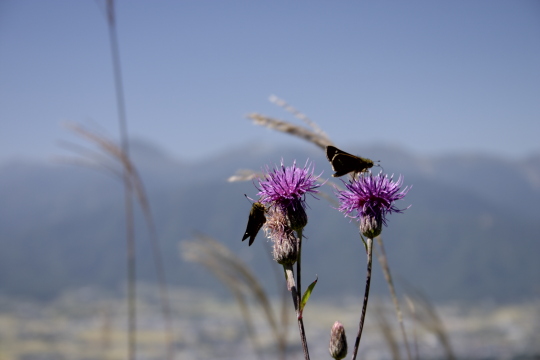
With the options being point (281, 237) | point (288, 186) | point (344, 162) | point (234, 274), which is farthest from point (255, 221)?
point (234, 274)

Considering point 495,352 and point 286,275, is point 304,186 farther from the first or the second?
point 495,352

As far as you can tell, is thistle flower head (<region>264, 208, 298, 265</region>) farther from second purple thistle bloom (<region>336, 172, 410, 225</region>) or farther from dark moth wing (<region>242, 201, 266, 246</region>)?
second purple thistle bloom (<region>336, 172, 410, 225</region>)

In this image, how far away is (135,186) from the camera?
18.5 ft

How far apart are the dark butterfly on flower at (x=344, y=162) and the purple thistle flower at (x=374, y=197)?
7cm

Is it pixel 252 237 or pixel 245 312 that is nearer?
pixel 252 237

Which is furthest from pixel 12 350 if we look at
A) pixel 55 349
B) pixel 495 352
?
pixel 495 352

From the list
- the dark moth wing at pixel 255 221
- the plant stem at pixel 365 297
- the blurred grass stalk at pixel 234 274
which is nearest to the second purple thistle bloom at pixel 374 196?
the plant stem at pixel 365 297

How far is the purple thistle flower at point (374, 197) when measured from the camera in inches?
117

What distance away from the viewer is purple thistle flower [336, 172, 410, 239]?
2.98 meters

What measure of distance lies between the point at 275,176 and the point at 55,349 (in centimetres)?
21817

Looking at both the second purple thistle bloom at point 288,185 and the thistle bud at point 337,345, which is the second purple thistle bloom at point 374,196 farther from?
the thistle bud at point 337,345

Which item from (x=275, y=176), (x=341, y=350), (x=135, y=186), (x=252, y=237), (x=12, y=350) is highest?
(x=12, y=350)

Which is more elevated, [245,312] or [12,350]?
[12,350]

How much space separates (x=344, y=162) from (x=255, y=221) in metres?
0.66
